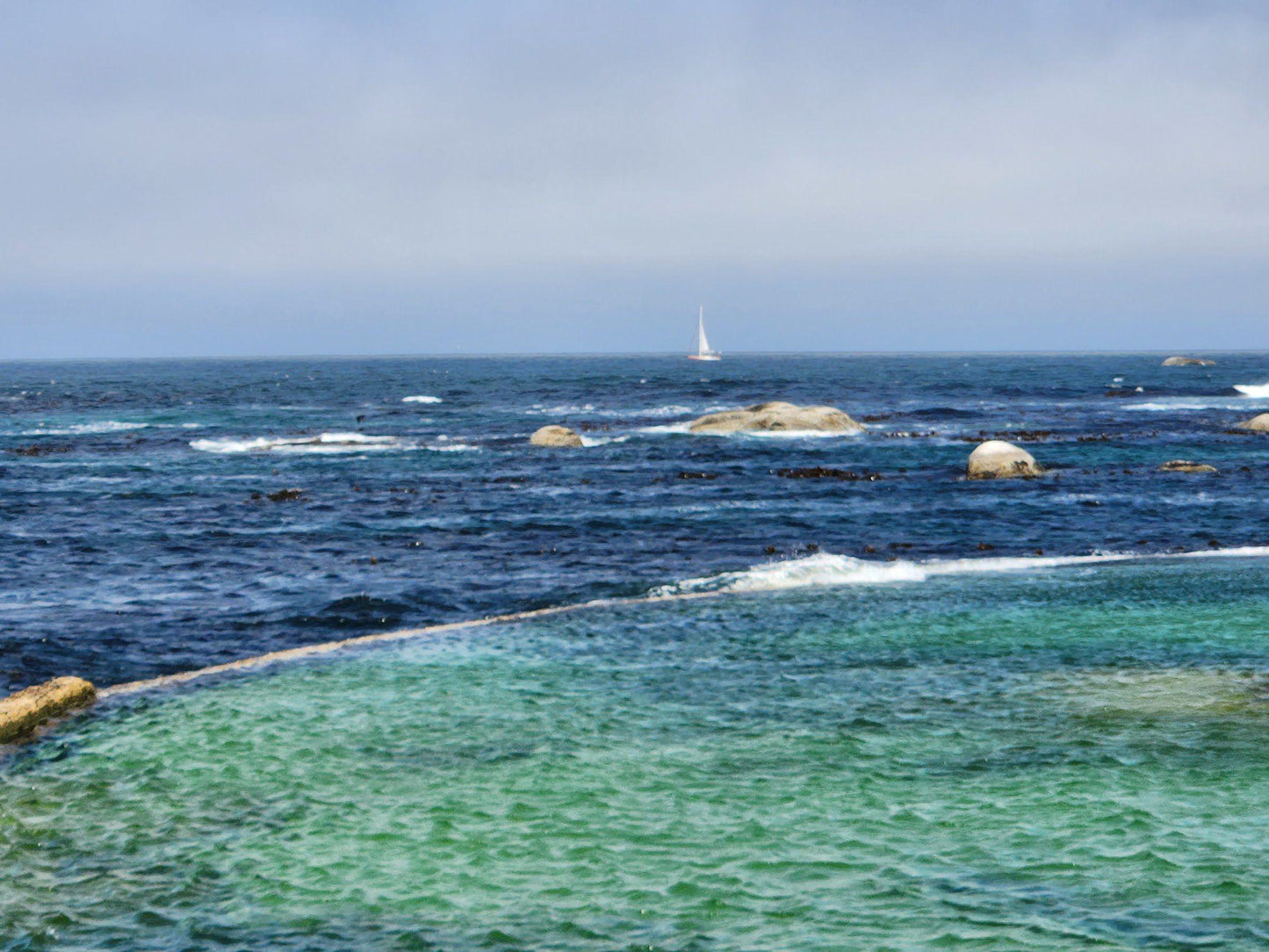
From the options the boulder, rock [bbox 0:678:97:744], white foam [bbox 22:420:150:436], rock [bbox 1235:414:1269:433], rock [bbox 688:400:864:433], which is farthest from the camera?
white foam [bbox 22:420:150:436]

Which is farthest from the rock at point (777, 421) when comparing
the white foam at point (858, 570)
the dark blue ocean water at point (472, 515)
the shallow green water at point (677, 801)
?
the shallow green water at point (677, 801)

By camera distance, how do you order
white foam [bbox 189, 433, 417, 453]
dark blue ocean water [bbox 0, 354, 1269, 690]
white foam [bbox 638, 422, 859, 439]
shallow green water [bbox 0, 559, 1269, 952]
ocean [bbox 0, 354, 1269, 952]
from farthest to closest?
white foam [bbox 638, 422, 859, 439]
white foam [bbox 189, 433, 417, 453]
dark blue ocean water [bbox 0, 354, 1269, 690]
ocean [bbox 0, 354, 1269, 952]
shallow green water [bbox 0, 559, 1269, 952]

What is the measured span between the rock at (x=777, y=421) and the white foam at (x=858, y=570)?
3542 centimetres

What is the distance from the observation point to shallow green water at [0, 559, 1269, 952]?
1027 centimetres

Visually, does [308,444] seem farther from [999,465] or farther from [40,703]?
[40,703]

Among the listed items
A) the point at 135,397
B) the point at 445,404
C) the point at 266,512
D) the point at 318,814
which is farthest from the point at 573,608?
A: the point at 135,397

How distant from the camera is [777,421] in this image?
65.6 meters

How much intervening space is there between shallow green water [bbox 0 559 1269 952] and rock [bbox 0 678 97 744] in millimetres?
534

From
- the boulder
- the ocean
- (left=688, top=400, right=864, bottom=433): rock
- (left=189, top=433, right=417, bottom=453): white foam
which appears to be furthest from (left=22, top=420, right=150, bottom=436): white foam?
the boulder

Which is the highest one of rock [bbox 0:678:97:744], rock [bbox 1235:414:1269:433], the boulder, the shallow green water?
rock [bbox 1235:414:1269:433]

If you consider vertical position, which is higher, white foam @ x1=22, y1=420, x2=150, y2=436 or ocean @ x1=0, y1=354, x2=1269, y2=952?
white foam @ x1=22, y1=420, x2=150, y2=436

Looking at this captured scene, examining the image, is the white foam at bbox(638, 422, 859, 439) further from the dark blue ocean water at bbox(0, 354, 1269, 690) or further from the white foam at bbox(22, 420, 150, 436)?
the white foam at bbox(22, 420, 150, 436)

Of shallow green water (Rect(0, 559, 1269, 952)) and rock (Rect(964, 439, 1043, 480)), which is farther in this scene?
rock (Rect(964, 439, 1043, 480))

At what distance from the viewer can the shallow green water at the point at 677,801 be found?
33.7 feet
